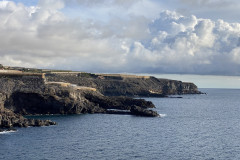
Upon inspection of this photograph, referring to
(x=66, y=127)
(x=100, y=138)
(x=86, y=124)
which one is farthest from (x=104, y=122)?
(x=100, y=138)

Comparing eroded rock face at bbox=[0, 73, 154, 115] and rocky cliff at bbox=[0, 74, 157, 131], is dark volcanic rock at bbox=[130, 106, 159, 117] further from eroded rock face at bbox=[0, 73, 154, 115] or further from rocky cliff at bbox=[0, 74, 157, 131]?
eroded rock face at bbox=[0, 73, 154, 115]

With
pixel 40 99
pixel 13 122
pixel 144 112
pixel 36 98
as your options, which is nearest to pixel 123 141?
pixel 13 122

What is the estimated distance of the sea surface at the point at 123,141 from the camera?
64938mm

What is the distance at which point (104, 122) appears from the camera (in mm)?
104938

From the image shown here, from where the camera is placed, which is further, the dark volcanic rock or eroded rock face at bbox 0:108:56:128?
the dark volcanic rock

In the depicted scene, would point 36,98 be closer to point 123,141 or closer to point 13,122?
point 13,122

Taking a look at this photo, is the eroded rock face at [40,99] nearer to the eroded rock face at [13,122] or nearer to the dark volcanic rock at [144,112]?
the dark volcanic rock at [144,112]

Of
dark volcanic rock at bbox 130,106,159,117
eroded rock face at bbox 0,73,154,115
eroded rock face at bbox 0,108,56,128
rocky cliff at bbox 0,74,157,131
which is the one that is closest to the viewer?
eroded rock face at bbox 0,108,56,128

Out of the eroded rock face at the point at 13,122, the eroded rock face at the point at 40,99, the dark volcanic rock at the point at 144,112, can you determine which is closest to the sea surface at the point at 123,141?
the eroded rock face at the point at 13,122

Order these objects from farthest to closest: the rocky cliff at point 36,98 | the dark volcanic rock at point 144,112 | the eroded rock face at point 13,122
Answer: the dark volcanic rock at point 144,112 → the rocky cliff at point 36,98 → the eroded rock face at point 13,122

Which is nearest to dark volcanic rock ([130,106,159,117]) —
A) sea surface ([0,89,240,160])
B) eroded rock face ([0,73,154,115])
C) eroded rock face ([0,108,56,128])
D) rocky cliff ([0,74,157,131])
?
rocky cliff ([0,74,157,131])

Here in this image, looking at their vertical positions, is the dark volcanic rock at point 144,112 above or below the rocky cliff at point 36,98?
below

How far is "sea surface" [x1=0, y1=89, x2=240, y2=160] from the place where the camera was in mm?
64938

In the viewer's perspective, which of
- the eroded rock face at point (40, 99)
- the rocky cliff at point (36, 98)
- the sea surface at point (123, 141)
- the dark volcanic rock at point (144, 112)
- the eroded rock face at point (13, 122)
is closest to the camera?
the sea surface at point (123, 141)
